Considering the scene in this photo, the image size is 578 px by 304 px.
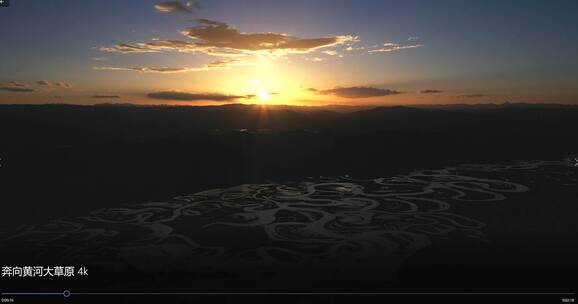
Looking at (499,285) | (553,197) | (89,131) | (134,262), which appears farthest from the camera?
(89,131)

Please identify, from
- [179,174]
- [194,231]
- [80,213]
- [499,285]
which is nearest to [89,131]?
[179,174]

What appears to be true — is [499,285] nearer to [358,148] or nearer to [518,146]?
[358,148]

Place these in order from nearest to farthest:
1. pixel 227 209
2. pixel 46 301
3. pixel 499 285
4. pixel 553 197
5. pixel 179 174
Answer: pixel 46 301 → pixel 499 285 → pixel 227 209 → pixel 553 197 → pixel 179 174

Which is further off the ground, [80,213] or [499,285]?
[499,285]

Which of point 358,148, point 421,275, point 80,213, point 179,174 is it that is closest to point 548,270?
point 421,275

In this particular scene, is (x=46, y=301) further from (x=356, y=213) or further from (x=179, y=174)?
(x=179, y=174)

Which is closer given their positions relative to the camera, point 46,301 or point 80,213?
point 46,301
